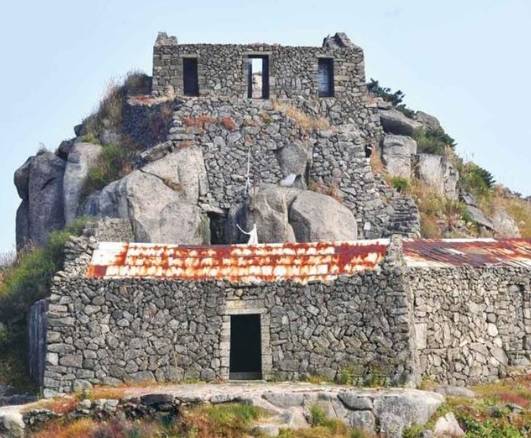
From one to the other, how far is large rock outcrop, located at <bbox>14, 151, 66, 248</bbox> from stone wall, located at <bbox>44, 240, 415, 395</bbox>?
11491 mm

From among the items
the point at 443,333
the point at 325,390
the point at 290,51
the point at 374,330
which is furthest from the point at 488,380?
the point at 290,51

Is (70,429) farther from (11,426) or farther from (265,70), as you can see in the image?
(265,70)

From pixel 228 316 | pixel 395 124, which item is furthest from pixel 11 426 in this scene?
pixel 395 124

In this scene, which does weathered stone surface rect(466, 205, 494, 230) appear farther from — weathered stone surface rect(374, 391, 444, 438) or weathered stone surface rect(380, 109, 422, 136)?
weathered stone surface rect(374, 391, 444, 438)

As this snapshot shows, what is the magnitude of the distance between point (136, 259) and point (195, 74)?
13.8m

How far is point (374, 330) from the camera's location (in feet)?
75.6

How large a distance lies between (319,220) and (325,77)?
27.7ft

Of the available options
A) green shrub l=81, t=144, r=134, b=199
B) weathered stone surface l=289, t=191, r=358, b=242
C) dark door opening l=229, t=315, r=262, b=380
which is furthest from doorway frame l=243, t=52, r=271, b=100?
dark door opening l=229, t=315, r=262, b=380

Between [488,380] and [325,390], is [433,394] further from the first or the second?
[488,380]

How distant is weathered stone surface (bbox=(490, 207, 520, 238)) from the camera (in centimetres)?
3712

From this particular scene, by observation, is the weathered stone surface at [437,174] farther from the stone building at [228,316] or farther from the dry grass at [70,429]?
the dry grass at [70,429]

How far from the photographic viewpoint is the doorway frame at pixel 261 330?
23109mm

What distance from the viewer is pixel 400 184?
36094 mm

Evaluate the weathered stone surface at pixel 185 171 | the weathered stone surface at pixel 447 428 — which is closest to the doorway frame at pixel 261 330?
the weathered stone surface at pixel 447 428
